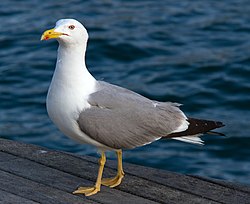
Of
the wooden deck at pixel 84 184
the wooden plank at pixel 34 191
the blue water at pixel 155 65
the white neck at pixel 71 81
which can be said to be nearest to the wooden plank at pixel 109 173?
the wooden deck at pixel 84 184

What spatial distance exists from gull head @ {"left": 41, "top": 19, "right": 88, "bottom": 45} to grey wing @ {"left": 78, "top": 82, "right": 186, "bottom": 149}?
0.29 m

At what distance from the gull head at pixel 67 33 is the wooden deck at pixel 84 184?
2.60ft

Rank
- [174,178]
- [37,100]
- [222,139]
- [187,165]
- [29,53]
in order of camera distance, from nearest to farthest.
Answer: [174,178], [187,165], [222,139], [37,100], [29,53]

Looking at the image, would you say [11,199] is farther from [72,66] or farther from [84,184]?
[72,66]

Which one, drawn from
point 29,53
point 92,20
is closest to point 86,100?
point 29,53

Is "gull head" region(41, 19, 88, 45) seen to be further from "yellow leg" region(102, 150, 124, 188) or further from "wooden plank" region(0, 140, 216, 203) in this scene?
"wooden plank" region(0, 140, 216, 203)

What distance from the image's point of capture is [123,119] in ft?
15.1

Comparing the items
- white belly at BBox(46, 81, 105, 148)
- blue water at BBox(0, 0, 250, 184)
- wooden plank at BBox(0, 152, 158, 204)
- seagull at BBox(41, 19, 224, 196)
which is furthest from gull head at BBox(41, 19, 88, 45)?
blue water at BBox(0, 0, 250, 184)

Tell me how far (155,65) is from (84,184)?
488 centimetres

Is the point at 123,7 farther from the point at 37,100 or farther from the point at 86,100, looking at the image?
the point at 86,100

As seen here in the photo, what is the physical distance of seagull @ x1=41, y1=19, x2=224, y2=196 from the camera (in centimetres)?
449

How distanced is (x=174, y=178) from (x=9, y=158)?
984 millimetres

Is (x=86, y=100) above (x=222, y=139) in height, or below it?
above

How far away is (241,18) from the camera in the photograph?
35.8 feet
